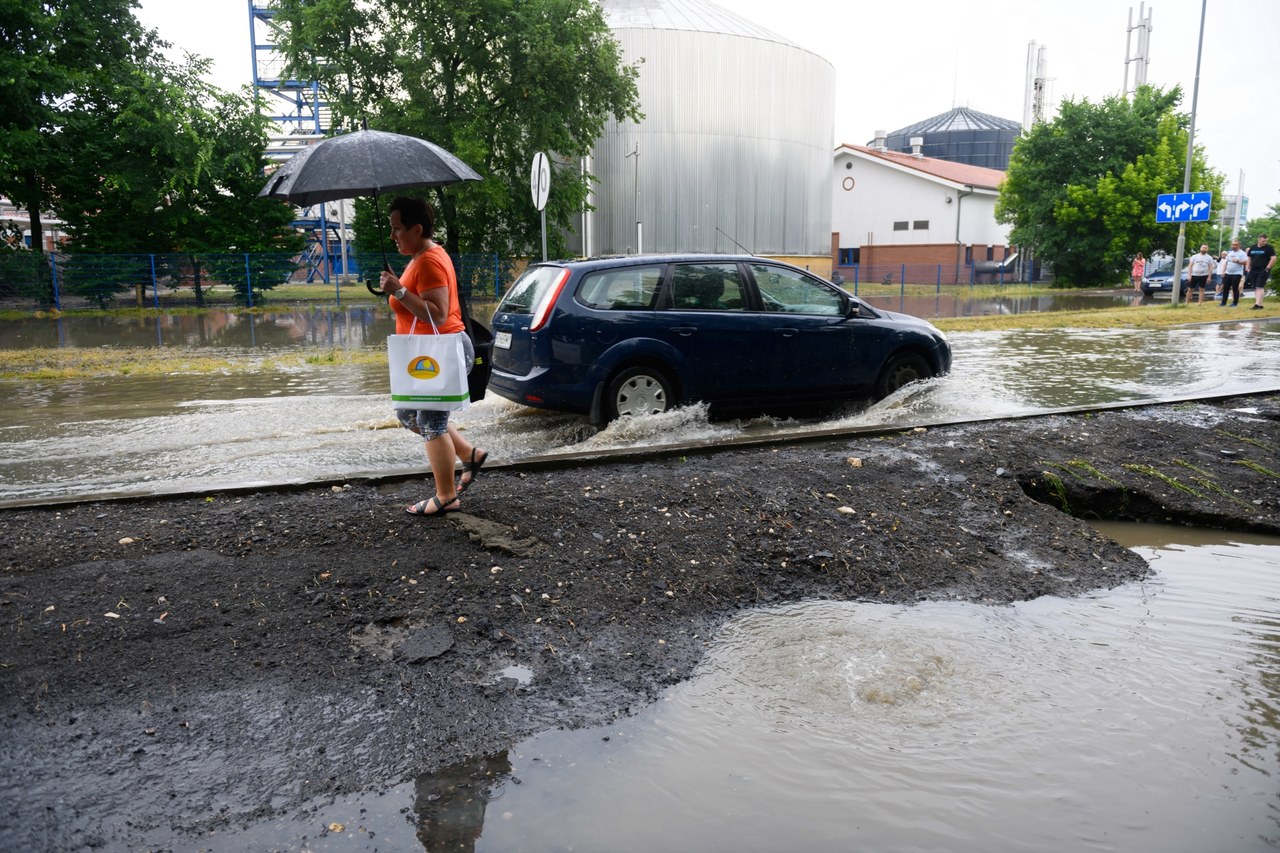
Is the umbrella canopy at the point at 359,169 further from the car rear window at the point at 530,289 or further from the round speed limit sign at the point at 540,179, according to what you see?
the round speed limit sign at the point at 540,179

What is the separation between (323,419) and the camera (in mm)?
9578

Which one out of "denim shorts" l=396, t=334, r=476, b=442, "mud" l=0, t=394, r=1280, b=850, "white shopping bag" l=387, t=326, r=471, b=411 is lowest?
"mud" l=0, t=394, r=1280, b=850

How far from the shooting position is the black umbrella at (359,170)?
529 cm

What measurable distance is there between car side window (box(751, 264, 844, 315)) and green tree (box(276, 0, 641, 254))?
62.7 ft

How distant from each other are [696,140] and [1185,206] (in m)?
17.4

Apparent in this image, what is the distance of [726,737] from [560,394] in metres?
5.04

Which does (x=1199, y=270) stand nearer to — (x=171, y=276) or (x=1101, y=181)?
(x=1101, y=181)

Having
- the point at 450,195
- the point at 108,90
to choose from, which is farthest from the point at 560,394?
the point at 108,90

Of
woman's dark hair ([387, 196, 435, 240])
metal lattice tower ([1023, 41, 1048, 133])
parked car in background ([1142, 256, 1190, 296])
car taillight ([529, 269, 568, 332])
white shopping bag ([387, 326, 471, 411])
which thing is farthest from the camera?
metal lattice tower ([1023, 41, 1048, 133])

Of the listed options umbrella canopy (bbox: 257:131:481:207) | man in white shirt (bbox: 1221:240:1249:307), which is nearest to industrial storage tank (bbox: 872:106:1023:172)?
man in white shirt (bbox: 1221:240:1249:307)

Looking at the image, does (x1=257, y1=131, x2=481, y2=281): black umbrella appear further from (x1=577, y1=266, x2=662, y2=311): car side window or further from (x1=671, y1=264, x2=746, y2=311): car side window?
(x1=671, y1=264, x2=746, y2=311): car side window

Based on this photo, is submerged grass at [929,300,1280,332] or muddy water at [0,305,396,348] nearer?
muddy water at [0,305,396,348]

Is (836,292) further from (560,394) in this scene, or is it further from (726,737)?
(726,737)

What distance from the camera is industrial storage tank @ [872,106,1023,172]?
9012 centimetres
